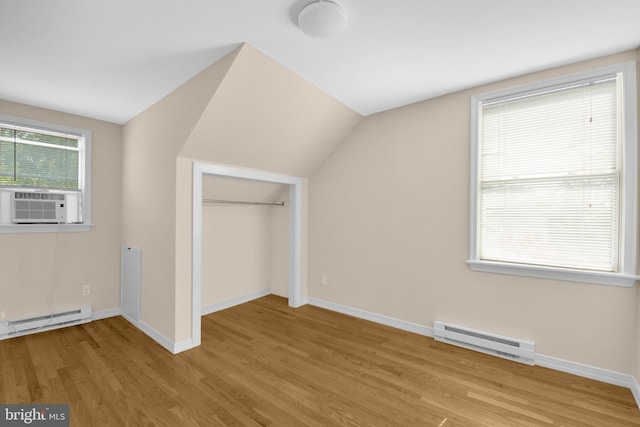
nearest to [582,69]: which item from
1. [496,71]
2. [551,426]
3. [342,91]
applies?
[496,71]

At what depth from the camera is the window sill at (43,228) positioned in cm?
291

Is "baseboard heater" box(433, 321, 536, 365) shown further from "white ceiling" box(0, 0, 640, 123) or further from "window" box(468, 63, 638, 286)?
"white ceiling" box(0, 0, 640, 123)

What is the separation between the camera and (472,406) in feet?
6.31

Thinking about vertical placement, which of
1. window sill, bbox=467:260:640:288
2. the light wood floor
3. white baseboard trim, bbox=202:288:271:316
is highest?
window sill, bbox=467:260:640:288

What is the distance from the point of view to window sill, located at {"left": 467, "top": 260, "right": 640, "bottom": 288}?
2.10 meters

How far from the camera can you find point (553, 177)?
238cm

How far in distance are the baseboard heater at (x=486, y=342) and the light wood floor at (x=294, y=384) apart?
8cm

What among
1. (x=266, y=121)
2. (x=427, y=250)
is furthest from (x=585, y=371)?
(x=266, y=121)

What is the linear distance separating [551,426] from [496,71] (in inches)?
103

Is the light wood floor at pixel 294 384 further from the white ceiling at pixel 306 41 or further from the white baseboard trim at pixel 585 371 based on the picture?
the white ceiling at pixel 306 41

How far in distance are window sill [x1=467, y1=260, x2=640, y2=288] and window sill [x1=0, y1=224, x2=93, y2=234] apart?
4322 millimetres

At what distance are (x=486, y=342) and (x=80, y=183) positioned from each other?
187 inches

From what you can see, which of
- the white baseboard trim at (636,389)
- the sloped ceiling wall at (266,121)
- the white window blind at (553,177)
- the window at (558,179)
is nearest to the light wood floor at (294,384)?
the white baseboard trim at (636,389)

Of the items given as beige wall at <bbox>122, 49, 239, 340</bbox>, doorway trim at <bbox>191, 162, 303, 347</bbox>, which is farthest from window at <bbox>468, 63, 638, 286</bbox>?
beige wall at <bbox>122, 49, 239, 340</bbox>
